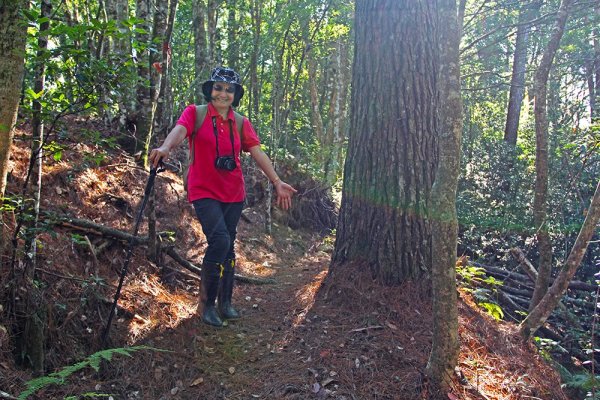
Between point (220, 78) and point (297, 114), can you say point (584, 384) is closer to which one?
point (220, 78)

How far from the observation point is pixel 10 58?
9.23 feet

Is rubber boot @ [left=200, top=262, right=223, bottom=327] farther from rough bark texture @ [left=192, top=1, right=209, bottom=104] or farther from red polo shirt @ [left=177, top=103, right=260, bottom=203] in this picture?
rough bark texture @ [left=192, top=1, right=209, bottom=104]

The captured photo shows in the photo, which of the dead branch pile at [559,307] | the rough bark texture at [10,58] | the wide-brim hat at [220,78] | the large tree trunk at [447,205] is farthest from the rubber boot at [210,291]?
the dead branch pile at [559,307]

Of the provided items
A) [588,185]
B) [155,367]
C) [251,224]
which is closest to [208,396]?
[155,367]

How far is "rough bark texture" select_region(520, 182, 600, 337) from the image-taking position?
179 inches

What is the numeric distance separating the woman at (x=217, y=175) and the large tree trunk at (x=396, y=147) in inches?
34.7

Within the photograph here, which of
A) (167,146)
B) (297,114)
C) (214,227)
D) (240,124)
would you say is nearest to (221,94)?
(240,124)

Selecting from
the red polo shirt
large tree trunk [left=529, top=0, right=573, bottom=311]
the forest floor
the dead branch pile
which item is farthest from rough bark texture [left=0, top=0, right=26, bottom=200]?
the dead branch pile

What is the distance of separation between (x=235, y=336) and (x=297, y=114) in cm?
1459

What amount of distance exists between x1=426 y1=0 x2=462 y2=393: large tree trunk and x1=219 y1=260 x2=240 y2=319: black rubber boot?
214cm

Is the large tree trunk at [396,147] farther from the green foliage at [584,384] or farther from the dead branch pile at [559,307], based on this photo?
the dead branch pile at [559,307]

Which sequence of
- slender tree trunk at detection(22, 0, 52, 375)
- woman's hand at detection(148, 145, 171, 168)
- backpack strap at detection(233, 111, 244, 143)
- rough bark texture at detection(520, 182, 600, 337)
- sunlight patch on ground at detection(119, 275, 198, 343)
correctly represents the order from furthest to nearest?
rough bark texture at detection(520, 182, 600, 337), backpack strap at detection(233, 111, 244, 143), sunlight patch on ground at detection(119, 275, 198, 343), woman's hand at detection(148, 145, 171, 168), slender tree trunk at detection(22, 0, 52, 375)

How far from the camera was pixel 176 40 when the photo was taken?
13898 mm

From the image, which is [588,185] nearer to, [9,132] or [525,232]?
[525,232]
